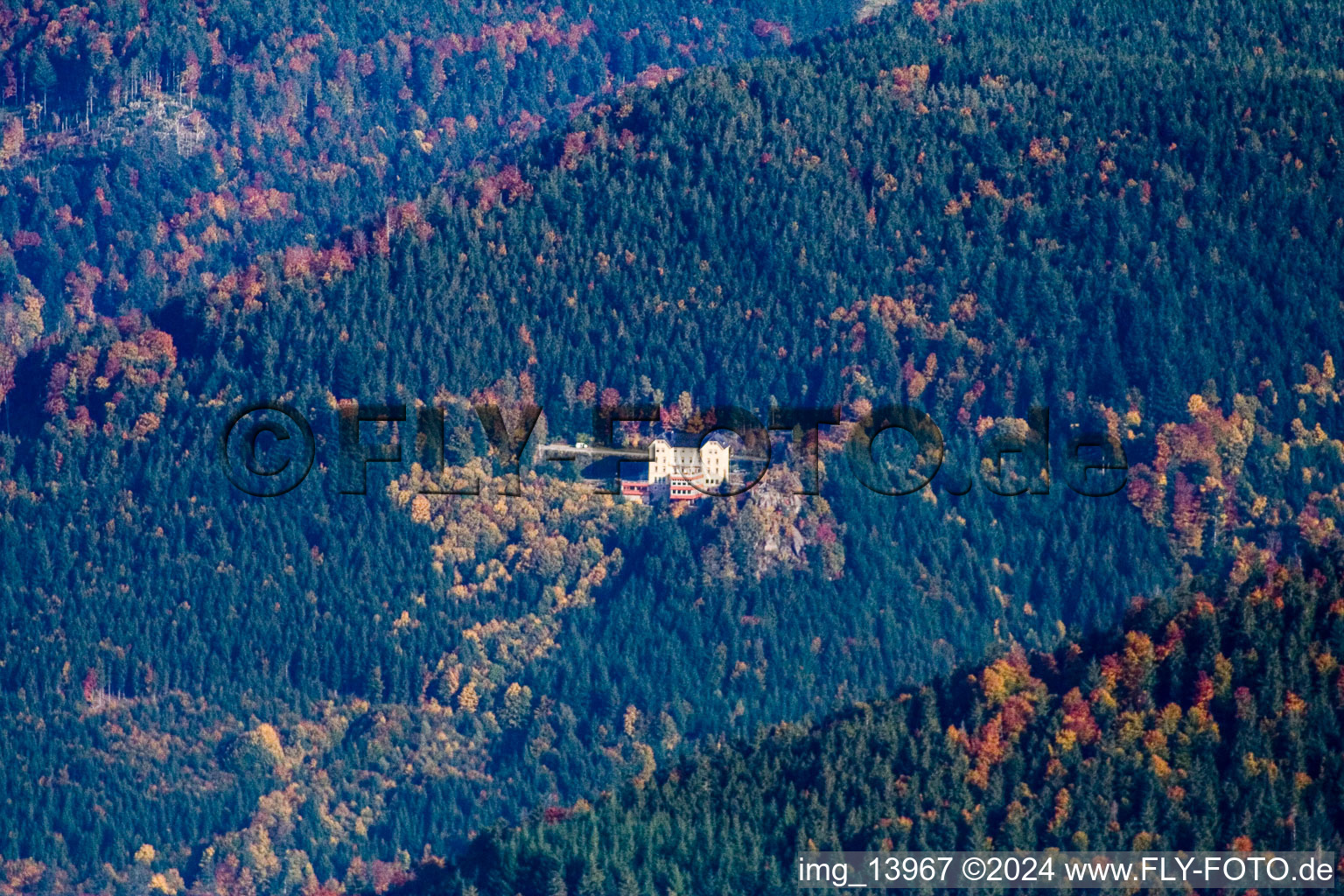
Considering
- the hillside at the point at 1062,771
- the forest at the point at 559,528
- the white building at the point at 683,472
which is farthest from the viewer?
the white building at the point at 683,472

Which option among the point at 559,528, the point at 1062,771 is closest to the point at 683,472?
the point at 559,528

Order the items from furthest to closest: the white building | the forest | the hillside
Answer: the white building
the forest
the hillside

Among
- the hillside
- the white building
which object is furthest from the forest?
the hillside

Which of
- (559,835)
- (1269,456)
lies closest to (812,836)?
(559,835)

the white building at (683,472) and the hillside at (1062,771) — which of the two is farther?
the white building at (683,472)

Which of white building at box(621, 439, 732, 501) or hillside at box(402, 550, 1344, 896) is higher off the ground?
white building at box(621, 439, 732, 501)

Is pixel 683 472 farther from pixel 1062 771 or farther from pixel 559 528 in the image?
pixel 1062 771

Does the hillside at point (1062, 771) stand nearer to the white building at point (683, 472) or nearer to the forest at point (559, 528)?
the forest at point (559, 528)

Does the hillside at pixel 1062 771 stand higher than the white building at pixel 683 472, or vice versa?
the white building at pixel 683 472

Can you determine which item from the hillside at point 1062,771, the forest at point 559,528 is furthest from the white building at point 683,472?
the hillside at point 1062,771

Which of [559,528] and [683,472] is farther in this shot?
[559,528]

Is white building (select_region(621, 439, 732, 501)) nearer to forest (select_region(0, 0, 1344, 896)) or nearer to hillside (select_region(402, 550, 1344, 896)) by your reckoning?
forest (select_region(0, 0, 1344, 896))

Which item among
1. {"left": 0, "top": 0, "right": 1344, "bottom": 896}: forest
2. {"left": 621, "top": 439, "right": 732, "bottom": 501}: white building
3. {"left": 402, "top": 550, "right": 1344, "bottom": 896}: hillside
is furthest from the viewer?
{"left": 621, "top": 439, "right": 732, "bottom": 501}: white building
